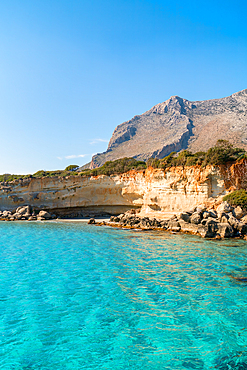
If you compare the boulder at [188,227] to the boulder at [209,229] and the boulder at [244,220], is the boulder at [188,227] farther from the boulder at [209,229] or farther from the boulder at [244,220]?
the boulder at [244,220]

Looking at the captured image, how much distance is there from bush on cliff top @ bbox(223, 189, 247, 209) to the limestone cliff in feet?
5.12

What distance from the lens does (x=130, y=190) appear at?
34.6m

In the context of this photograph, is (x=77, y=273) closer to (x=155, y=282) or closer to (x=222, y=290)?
(x=155, y=282)

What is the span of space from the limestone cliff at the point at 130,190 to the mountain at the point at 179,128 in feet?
120

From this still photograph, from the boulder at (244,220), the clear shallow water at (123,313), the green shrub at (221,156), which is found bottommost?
the clear shallow water at (123,313)

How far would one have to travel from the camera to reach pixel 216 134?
2894 inches

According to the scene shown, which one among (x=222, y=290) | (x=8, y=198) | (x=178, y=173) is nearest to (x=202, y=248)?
(x=222, y=290)

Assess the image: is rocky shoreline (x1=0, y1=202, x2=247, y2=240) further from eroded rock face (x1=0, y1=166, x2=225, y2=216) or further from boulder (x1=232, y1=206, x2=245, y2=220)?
eroded rock face (x1=0, y1=166, x2=225, y2=216)

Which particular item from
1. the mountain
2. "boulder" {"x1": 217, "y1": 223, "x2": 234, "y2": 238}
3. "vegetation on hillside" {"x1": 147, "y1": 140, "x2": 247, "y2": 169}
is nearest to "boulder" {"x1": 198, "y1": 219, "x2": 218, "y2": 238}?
"boulder" {"x1": 217, "y1": 223, "x2": 234, "y2": 238}

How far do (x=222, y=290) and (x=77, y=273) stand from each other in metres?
5.49

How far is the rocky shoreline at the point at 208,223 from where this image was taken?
1883 centimetres

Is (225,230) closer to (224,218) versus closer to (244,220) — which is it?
(224,218)

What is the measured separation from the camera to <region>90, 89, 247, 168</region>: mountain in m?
73.9

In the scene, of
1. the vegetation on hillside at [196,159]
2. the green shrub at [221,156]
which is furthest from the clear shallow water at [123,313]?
the vegetation on hillside at [196,159]
